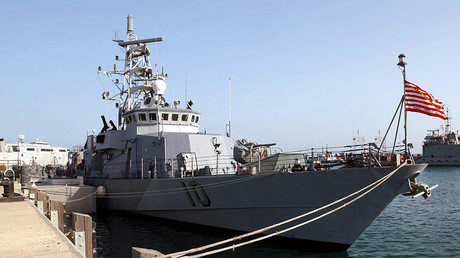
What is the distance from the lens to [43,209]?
8.64m

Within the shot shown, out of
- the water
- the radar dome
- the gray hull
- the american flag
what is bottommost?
the water

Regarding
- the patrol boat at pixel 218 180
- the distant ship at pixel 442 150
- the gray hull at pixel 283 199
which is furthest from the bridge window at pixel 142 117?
the distant ship at pixel 442 150

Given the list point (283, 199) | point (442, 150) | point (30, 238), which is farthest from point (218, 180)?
point (442, 150)

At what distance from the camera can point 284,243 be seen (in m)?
10.7

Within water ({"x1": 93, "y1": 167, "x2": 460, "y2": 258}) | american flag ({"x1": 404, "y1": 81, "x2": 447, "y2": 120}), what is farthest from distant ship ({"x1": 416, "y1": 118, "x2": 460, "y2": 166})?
american flag ({"x1": 404, "y1": 81, "x2": 447, "y2": 120})

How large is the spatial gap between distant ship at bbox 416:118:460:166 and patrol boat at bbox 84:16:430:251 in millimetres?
68966

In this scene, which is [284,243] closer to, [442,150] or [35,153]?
[35,153]

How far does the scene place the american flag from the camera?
8.93 meters

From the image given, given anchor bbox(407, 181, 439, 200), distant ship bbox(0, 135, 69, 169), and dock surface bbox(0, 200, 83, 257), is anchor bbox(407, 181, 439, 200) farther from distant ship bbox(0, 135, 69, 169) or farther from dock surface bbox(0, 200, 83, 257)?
distant ship bbox(0, 135, 69, 169)

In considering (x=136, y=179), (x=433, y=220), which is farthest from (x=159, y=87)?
(x=433, y=220)

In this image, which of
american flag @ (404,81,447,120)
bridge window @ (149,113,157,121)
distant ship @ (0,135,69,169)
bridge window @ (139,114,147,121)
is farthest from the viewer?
distant ship @ (0,135,69,169)

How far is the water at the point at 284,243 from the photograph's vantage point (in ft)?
33.7

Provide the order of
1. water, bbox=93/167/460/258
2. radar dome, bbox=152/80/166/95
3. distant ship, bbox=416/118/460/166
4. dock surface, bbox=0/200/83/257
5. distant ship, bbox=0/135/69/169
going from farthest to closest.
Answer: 1. distant ship, bbox=416/118/460/166
2. distant ship, bbox=0/135/69/169
3. radar dome, bbox=152/80/166/95
4. water, bbox=93/167/460/258
5. dock surface, bbox=0/200/83/257

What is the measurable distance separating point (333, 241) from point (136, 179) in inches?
310
